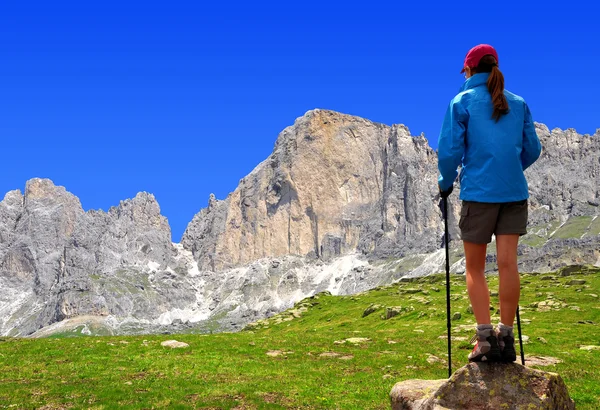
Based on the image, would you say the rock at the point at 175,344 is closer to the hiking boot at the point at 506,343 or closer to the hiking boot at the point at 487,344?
the hiking boot at the point at 487,344

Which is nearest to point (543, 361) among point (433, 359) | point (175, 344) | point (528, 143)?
point (433, 359)

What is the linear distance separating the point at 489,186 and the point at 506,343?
3546mm

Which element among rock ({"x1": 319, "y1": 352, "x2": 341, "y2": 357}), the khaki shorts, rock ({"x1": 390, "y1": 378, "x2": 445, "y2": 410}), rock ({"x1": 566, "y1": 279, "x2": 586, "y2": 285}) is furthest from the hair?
rock ({"x1": 566, "y1": 279, "x2": 586, "y2": 285})

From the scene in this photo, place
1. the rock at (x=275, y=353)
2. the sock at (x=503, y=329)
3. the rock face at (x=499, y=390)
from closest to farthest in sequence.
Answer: the rock face at (x=499, y=390) < the sock at (x=503, y=329) < the rock at (x=275, y=353)

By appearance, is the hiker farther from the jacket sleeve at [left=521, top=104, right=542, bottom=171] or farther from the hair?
the jacket sleeve at [left=521, top=104, right=542, bottom=171]

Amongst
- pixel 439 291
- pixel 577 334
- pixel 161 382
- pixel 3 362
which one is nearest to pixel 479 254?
pixel 161 382

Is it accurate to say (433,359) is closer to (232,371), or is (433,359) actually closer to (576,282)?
(232,371)

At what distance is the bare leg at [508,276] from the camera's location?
13.8m

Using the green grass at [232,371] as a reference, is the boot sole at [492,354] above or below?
above

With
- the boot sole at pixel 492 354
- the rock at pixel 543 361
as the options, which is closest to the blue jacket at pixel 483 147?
the boot sole at pixel 492 354

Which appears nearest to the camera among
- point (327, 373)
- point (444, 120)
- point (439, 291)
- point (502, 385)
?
point (502, 385)

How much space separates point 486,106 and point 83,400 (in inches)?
670

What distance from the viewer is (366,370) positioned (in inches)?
1064

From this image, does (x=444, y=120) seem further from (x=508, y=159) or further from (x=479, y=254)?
(x=479, y=254)
